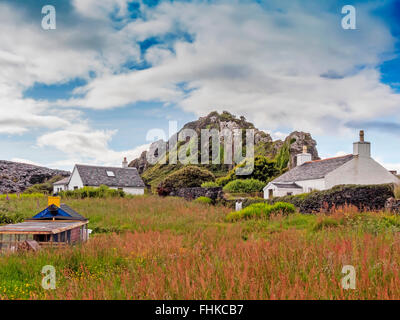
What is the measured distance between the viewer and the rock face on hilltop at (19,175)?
1499 inches

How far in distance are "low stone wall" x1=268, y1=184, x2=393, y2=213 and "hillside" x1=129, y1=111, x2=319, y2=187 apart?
2820 centimetres

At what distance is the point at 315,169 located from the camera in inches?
1238

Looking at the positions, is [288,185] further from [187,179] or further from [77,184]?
[77,184]

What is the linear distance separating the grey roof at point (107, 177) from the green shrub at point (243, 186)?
12818 mm

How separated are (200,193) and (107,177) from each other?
1811cm

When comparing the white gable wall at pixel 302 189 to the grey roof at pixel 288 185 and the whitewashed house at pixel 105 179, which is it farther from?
the whitewashed house at pixel 105 179

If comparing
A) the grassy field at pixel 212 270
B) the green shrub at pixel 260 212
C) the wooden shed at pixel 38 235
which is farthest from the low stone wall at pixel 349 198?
the wooden shed at pixel 38 235

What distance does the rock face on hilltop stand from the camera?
38.1 m

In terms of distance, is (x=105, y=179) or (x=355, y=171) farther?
(x=105, y=179)

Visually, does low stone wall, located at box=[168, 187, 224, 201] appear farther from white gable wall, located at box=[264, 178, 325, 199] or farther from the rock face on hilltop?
the rock face on hilltop

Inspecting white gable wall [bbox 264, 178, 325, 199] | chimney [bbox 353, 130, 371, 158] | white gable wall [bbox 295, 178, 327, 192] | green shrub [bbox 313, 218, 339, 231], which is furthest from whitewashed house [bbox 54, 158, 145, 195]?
green shrub [bbox 313, 218, 339, 231]

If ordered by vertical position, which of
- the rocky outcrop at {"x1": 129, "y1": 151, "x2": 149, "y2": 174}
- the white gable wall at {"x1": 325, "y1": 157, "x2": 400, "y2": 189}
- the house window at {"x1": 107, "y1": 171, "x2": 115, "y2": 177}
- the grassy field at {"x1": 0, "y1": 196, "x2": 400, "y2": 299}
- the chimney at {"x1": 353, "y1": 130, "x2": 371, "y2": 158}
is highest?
the rocky outcrop at {"x1": 129, "y1": 151, "x2": 149, "y2": 174}

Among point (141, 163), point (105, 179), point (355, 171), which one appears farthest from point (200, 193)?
point (141, 163)

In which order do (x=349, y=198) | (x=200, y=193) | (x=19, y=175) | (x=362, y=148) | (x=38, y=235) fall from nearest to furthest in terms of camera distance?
(x=38, y=235) < (x=349, y=198) < (x=200, y=193) < (x=362, y=148) < (x=19, y=175)
